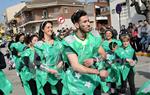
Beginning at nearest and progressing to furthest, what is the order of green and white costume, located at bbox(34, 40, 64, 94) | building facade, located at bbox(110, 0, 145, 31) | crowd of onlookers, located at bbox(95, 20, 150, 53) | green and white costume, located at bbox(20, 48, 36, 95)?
green and white costume, located at bbox(34, 40, 64, 94)
green and white costume, located at bbox(20, 48, 36, 95)
crowd of onlookers, located at bbox(95, 20, 150, 53)
building facade, located at bbox(110, 0, 145, 31)

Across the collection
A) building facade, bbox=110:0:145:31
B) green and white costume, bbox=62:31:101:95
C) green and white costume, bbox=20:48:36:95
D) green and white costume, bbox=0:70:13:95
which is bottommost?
building facade, bbox=110:0:145:31

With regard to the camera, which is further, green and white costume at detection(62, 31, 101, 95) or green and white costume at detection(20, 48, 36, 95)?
green and white costume at detection(20, 48, 36, 95)

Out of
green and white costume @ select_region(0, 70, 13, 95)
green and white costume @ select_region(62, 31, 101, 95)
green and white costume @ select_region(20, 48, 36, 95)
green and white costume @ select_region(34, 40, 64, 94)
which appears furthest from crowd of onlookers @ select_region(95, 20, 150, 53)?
green and white costume @ select_region(62, 31, 101, 95)

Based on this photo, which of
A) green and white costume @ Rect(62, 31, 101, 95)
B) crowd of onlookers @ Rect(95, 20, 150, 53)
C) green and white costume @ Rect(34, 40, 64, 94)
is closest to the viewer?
green and white costume @ Rect(62, 31, 101, 95)

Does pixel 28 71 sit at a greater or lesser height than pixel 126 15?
greater

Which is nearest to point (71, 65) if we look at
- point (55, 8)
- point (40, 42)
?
point (40, 42)

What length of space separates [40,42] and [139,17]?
2329 cm

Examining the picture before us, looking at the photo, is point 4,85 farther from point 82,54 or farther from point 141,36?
point 141,36

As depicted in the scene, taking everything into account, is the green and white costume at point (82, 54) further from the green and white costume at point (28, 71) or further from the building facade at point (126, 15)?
the building facade at point (126, 15)

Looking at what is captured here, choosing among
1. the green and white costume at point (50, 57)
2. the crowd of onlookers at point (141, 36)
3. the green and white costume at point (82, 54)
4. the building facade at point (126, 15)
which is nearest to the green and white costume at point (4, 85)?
the green and white costume at point (50, 57)

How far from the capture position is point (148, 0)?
67.9 feet

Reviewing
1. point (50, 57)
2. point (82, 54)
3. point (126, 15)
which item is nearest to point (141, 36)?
point (126, 15)

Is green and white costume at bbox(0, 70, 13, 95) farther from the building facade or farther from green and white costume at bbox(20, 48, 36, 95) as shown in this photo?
the building facade

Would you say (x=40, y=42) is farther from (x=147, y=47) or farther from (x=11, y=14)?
(x=11, y=14)
